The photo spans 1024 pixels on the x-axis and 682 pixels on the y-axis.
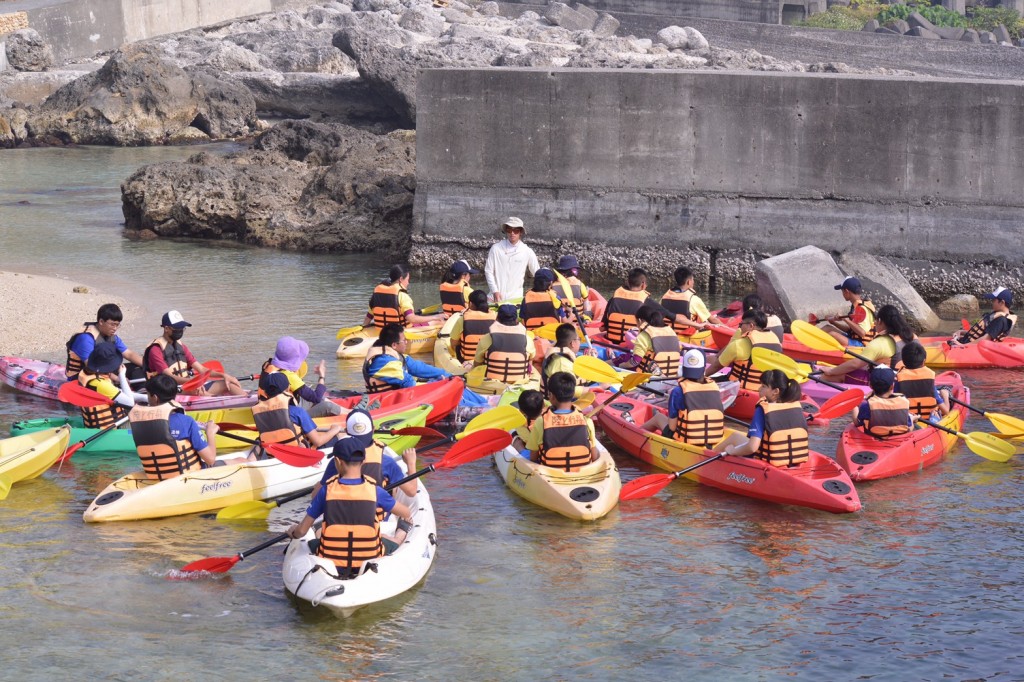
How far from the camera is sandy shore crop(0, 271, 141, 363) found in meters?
13.6

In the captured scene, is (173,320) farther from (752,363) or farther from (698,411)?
(752,363)

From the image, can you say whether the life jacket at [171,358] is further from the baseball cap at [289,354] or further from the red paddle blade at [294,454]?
the red paddle blade at [294,454]

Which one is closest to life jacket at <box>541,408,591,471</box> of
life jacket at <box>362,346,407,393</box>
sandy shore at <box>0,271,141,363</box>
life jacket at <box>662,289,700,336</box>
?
life jacket at <box>362,346,407,393</box>

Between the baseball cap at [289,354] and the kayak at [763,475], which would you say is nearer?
the kayak at [763,475]

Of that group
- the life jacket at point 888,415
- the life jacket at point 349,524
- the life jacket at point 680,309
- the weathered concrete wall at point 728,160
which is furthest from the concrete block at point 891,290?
the life jacket at point 349,524

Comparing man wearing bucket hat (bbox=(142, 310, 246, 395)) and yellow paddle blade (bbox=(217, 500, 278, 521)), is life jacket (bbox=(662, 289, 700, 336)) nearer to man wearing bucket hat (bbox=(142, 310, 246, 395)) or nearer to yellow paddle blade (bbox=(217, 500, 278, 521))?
man wearing bucket hat (bbox=(142, 310, 246, 395))

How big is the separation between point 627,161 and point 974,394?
6108 millimetres

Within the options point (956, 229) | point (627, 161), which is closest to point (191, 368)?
point (627, 161)

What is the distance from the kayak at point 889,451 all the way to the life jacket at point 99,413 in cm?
596

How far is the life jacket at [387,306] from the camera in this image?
529 inches

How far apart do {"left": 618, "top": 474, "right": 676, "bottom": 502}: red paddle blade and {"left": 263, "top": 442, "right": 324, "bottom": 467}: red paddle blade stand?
2.25 metres

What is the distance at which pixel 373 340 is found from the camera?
44.3 ft

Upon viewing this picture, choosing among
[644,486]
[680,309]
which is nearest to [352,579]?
[644,486]

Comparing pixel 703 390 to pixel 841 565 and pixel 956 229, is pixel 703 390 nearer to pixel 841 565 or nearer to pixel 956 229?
pixel 841 565
